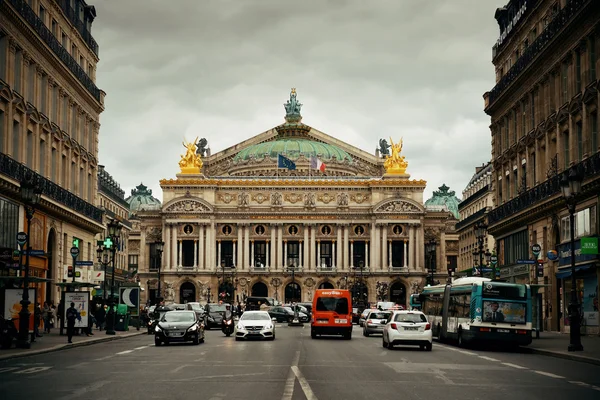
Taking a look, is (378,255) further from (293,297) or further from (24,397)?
(24,397)

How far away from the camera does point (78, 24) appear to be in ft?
201

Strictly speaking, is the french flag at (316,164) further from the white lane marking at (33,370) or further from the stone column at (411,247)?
the white lane marking at (33,370)

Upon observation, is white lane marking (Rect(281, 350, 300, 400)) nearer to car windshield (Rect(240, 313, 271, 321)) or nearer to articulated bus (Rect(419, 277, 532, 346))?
articulated bus (Rect(419, 277, 532, 346))

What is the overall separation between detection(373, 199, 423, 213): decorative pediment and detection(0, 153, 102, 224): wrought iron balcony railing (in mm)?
77733

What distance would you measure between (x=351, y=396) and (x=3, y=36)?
31647 mm

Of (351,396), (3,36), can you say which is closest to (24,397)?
(351,396)

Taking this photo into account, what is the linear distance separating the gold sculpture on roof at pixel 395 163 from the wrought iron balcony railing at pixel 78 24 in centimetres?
8198

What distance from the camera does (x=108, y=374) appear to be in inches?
987

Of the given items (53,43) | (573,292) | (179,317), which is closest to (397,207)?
(53,43)

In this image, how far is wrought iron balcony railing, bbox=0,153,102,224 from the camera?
44.6 meters

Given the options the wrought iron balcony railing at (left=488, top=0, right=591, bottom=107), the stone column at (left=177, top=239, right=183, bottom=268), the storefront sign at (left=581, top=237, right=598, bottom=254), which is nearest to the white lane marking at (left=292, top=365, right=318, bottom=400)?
the storefront sign at (left=581, top=237, right=598, bottom=254)

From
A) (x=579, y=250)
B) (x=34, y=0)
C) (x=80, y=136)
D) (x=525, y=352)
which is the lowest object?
(x=525, y=352)

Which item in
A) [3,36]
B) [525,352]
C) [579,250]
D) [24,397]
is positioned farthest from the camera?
[579,250]

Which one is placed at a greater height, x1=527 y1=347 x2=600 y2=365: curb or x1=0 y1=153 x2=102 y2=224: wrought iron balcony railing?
x1=0 y1=153 x2=102 y2=224: wrought iron balcony railing
